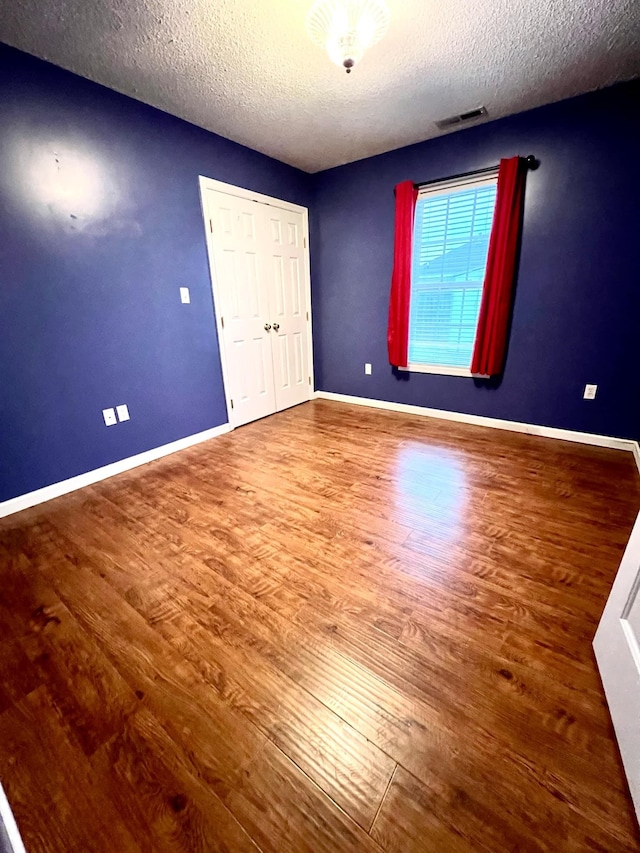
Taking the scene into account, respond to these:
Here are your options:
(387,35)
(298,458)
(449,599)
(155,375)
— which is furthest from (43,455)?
(387,35)

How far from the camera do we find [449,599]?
1410 millimetres

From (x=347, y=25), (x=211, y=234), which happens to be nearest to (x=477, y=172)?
(x=347, y=25)

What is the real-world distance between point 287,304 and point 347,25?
7.68ft

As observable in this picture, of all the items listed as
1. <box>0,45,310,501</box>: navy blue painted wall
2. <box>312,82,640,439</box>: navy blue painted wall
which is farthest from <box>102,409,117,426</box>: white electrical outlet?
<box>312,82,640,439</box>: navy blue painted wall

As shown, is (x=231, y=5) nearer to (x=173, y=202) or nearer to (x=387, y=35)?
(x=387, y=35)

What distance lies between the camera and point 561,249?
262 centimetres

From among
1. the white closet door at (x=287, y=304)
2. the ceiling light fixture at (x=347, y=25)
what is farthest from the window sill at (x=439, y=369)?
the ceiling light fixture at (x=347, y=25)

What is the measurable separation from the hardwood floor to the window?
160cm

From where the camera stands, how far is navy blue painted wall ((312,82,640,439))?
238 cm

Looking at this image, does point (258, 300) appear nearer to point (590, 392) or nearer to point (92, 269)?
point (92, 269)

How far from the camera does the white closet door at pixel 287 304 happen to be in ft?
11.4

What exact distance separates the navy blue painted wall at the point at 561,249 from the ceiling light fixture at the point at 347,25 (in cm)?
163

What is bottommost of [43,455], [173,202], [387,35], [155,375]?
[43,455]

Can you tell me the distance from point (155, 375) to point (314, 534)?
188cm
